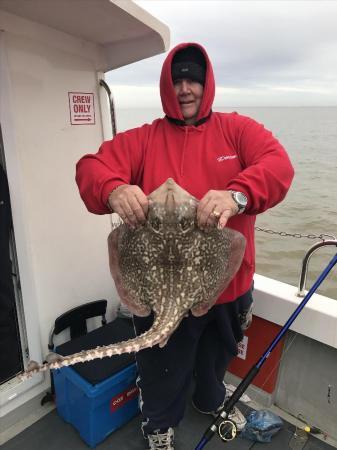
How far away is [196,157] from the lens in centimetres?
202

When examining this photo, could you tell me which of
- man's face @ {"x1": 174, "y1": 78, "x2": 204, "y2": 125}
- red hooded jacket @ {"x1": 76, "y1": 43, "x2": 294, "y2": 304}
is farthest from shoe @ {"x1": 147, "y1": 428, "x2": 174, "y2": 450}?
man's face @ {"x1": 174, "y1": 78, "x2": 204, "y2": 125}

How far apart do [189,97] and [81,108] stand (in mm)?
1258

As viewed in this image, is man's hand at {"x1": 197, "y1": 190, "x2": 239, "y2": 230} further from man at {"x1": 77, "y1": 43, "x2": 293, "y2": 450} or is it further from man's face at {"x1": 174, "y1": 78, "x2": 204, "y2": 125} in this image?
man's face at {"x1": 174, "y1": 78, "x2": 204, "y2": 125}

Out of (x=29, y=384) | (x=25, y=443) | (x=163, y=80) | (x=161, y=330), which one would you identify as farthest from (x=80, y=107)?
(x=25, y=443)

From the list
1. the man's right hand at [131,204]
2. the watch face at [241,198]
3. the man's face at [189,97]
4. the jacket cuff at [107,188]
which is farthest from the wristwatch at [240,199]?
the man's face at [189,97]

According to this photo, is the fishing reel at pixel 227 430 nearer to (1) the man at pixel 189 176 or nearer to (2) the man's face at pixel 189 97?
(1) the man at pixel 189 176

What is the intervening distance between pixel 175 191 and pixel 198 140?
1.93 feet

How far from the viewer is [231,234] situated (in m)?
1.84

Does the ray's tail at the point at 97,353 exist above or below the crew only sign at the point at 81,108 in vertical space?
below

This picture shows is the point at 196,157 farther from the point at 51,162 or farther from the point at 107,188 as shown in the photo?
the point at 51,162

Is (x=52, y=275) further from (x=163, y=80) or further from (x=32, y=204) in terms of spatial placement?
(x=163, y=80)

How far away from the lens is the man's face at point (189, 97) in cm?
209

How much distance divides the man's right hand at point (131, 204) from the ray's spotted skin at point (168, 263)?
37 mm

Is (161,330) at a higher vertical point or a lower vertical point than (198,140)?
lower
